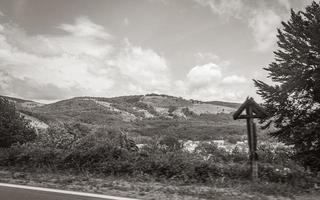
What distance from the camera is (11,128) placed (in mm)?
13203

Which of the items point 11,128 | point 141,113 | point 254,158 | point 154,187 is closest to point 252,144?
point 254,158

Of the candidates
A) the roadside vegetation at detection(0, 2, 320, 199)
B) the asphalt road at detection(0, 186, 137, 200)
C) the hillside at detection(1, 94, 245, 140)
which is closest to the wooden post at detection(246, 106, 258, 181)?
the roadside vegetation at detection(0, 2, 320, 199)

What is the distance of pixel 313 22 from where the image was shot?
10148 mm

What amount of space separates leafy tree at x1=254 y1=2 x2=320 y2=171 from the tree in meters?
9.09

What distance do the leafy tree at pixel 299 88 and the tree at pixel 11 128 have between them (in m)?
→ 9.09

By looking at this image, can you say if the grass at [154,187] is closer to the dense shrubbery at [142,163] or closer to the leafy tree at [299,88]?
the dense shrubbery at [142,163]

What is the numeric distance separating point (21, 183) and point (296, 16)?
9.31m

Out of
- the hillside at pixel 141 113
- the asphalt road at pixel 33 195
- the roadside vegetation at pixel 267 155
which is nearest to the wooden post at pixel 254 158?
the roadside vegetation at pixel 267 155

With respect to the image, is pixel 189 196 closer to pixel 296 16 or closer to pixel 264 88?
pixel 264 88

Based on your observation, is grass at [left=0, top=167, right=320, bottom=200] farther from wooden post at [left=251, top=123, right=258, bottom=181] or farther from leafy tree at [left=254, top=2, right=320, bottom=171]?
leafy tree at [left=254, top=2, right=320, bottom=171]

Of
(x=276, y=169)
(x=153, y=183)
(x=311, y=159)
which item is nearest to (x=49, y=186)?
(x=153, y=183)

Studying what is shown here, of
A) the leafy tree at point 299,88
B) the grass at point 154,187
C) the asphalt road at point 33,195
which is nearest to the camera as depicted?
the asphalt road at point 33,195

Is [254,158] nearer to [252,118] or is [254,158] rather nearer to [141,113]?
[252,118]

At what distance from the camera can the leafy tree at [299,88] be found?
9.73 m
